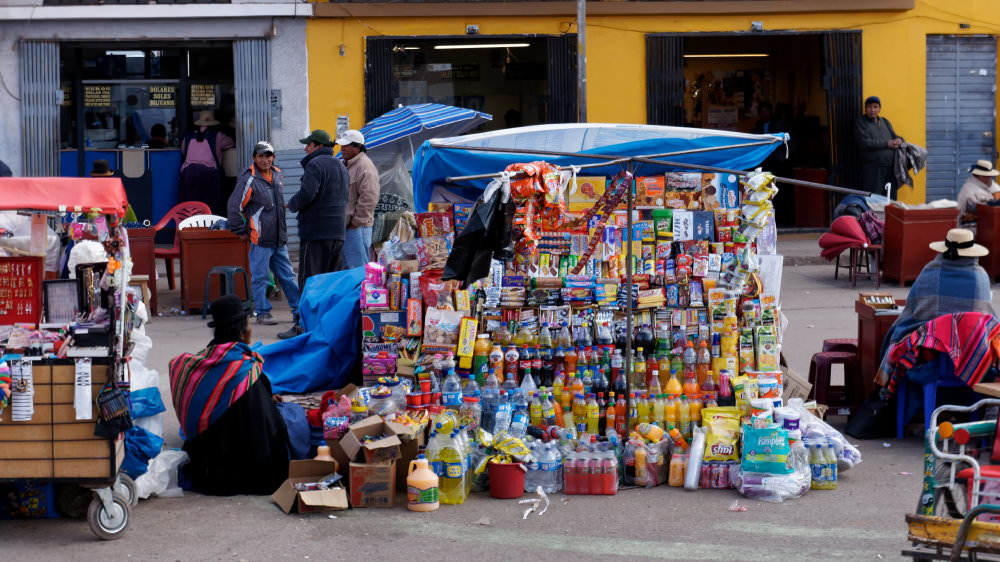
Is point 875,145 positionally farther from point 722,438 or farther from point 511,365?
point 722,438

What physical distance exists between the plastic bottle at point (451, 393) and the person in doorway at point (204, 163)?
10859 mm

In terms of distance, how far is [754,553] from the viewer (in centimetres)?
687

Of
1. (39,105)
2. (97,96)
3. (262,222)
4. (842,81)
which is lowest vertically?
(262,222)

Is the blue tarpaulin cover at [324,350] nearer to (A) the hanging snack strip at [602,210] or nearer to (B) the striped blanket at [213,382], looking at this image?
(B) the striped blanket at [213,382]

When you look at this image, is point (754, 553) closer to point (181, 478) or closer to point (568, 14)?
point (181, 478)

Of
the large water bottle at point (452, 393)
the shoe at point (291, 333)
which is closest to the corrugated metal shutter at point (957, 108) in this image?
the shoe at point (291, 333)

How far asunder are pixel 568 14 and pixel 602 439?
11.8 m

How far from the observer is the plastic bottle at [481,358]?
342 inches

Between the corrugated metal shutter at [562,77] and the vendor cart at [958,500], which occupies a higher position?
the corrugated metal shutter at [562,77]

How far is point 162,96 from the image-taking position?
742 inches

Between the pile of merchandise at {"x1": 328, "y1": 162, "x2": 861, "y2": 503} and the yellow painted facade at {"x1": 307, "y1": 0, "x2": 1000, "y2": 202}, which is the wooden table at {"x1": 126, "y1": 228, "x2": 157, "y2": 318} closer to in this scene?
the yellow painted facade at {"x1": 307, "y1": 0, "x2": 1000, "y2": 202}

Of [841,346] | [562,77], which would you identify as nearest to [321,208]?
[841,346]

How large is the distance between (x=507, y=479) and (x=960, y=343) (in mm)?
3254

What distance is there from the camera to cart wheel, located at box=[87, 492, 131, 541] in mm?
7078
